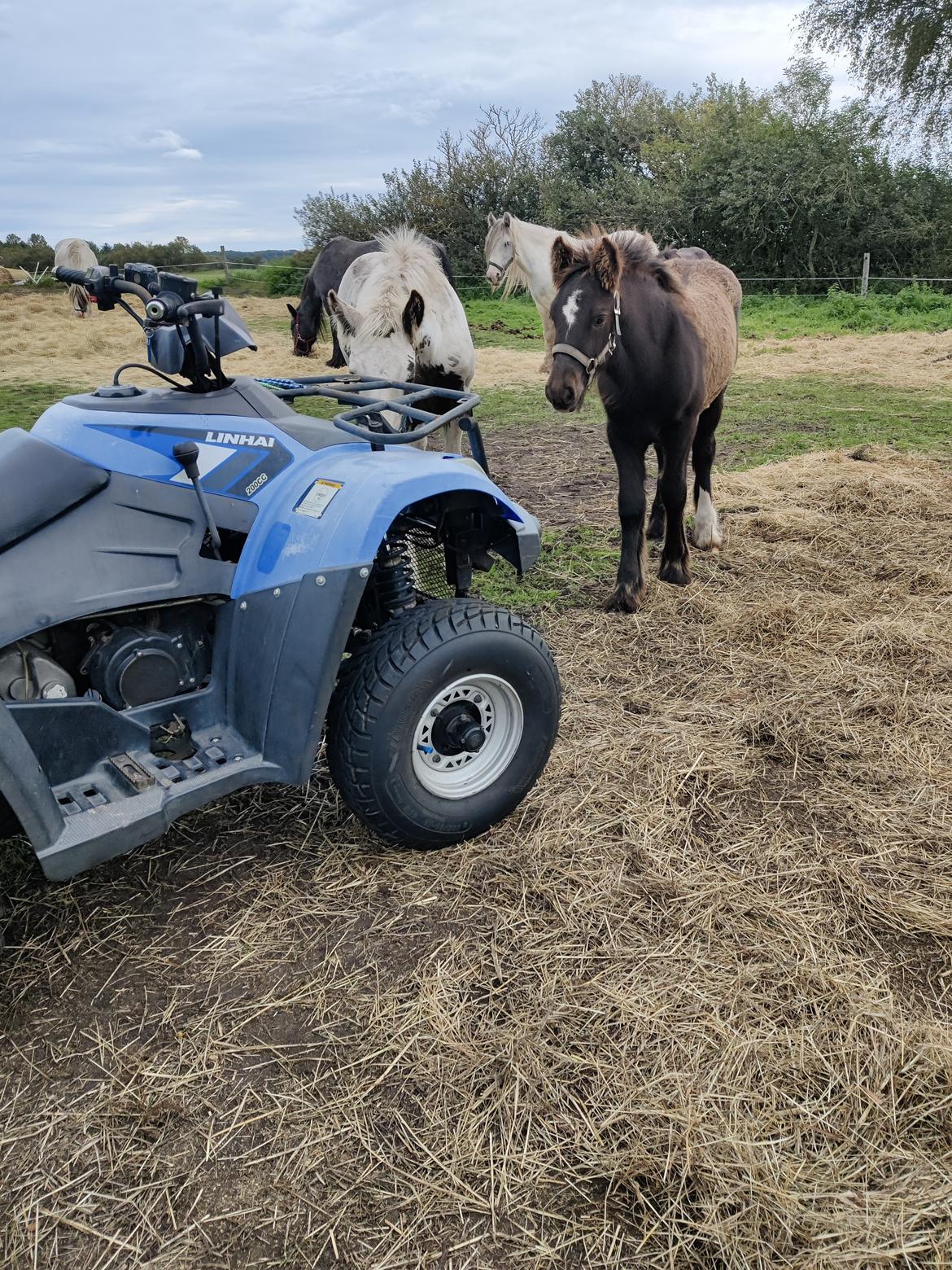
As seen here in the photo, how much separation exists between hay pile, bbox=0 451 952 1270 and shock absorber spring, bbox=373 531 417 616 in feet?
2.39

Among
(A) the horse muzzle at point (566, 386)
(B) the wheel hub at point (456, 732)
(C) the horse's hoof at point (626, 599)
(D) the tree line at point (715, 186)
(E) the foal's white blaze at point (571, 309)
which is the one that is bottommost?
(C) the horse's hoof at point (626, 599)

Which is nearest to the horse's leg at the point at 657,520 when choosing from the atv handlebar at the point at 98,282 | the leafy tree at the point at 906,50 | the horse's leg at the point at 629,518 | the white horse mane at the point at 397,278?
the horse's leg at the point at 629,518

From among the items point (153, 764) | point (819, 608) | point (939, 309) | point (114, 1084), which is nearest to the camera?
point (114, 1084)

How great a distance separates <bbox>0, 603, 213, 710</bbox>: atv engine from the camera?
7.14 feet

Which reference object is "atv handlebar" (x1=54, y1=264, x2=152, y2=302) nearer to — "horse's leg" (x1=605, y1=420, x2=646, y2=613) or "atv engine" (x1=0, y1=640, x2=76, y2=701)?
"atv engine" (x1=0, y1=640, x2=76, y2=701)

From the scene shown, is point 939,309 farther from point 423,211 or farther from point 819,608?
point 423,211

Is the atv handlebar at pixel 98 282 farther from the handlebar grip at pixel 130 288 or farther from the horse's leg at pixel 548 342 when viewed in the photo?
the horse's leg at pixel 548 342

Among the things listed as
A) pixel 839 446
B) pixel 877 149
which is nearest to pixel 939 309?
pixel 877 149

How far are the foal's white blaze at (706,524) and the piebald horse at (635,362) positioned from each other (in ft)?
1.78

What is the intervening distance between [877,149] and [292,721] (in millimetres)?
23060

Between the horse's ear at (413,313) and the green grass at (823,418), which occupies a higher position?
the horse's ear at (413,313)

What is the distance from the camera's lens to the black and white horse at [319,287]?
897 centimetres

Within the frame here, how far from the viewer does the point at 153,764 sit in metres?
2.23

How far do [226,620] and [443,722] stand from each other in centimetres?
68
